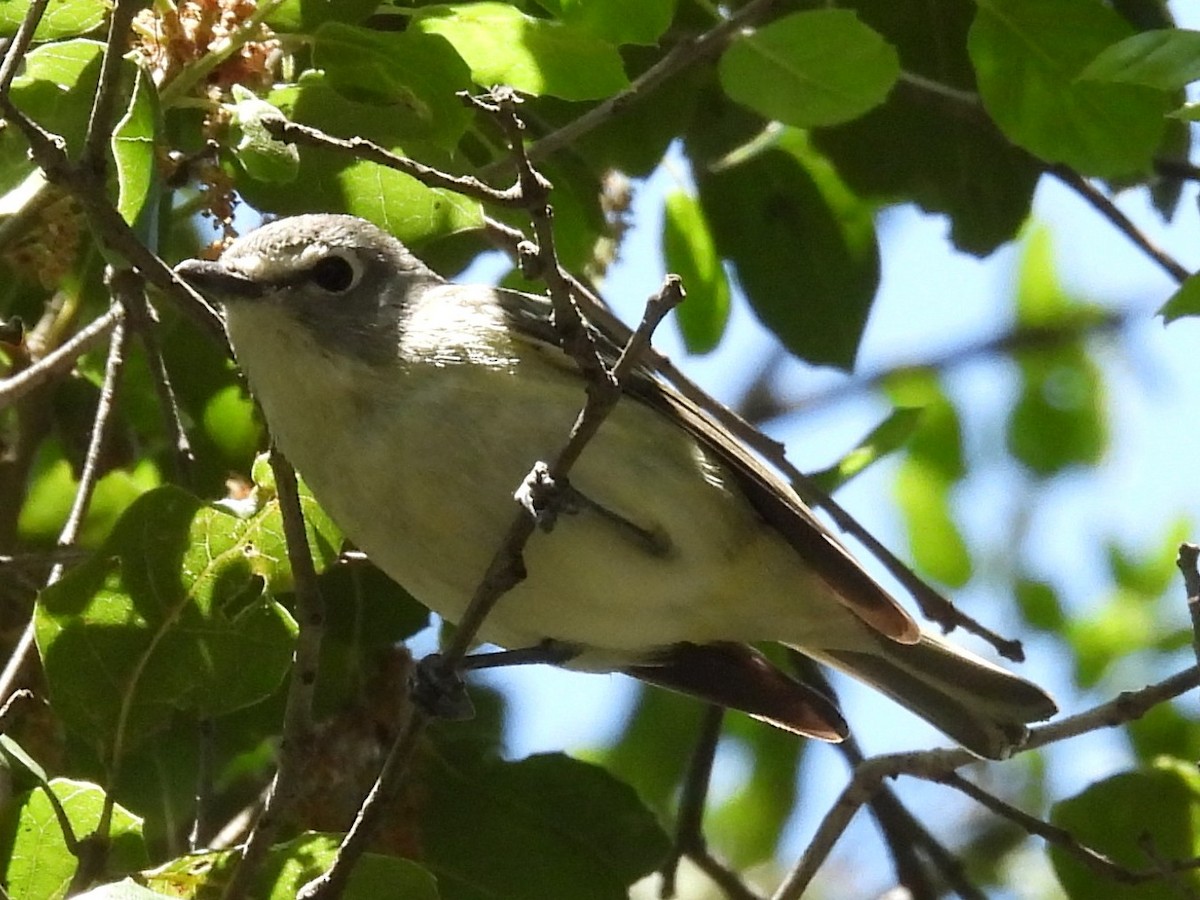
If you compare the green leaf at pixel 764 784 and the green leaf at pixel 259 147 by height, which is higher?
the green leaf at pixel 764 784

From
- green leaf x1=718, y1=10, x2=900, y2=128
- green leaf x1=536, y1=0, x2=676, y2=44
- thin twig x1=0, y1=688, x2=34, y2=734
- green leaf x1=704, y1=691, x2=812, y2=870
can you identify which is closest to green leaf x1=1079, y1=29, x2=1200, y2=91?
green leaf x1=718, y1=10, x2=900, y2=128

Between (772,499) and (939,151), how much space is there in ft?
3.47

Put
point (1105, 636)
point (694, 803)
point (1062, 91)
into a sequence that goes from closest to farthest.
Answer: point (1062, 91), point (694, 803), point (1105, 636)

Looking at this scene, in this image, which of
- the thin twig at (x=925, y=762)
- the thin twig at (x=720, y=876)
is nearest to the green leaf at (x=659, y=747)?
the thin twig at (x=720, y=876)

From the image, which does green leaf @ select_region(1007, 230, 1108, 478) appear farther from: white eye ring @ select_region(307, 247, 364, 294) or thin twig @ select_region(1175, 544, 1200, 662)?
white eye ring @ select_region(307, 247, 364, 294)

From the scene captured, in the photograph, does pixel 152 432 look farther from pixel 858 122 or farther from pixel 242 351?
pixel 858 122

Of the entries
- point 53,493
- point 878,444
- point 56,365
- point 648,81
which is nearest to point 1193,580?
point 878,444

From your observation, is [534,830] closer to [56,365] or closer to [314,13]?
[56,365]

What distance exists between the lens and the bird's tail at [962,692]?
353 centimetres

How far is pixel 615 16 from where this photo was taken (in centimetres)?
268

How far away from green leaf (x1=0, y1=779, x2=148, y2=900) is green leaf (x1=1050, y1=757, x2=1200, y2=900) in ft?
5.84

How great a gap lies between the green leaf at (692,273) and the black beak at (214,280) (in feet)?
3.95

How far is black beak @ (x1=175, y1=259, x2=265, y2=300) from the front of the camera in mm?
2797

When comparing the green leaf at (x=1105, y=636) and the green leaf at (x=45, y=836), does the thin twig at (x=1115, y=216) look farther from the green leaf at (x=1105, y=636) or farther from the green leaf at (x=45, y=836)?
the green leaf at (x=45, y=836)
